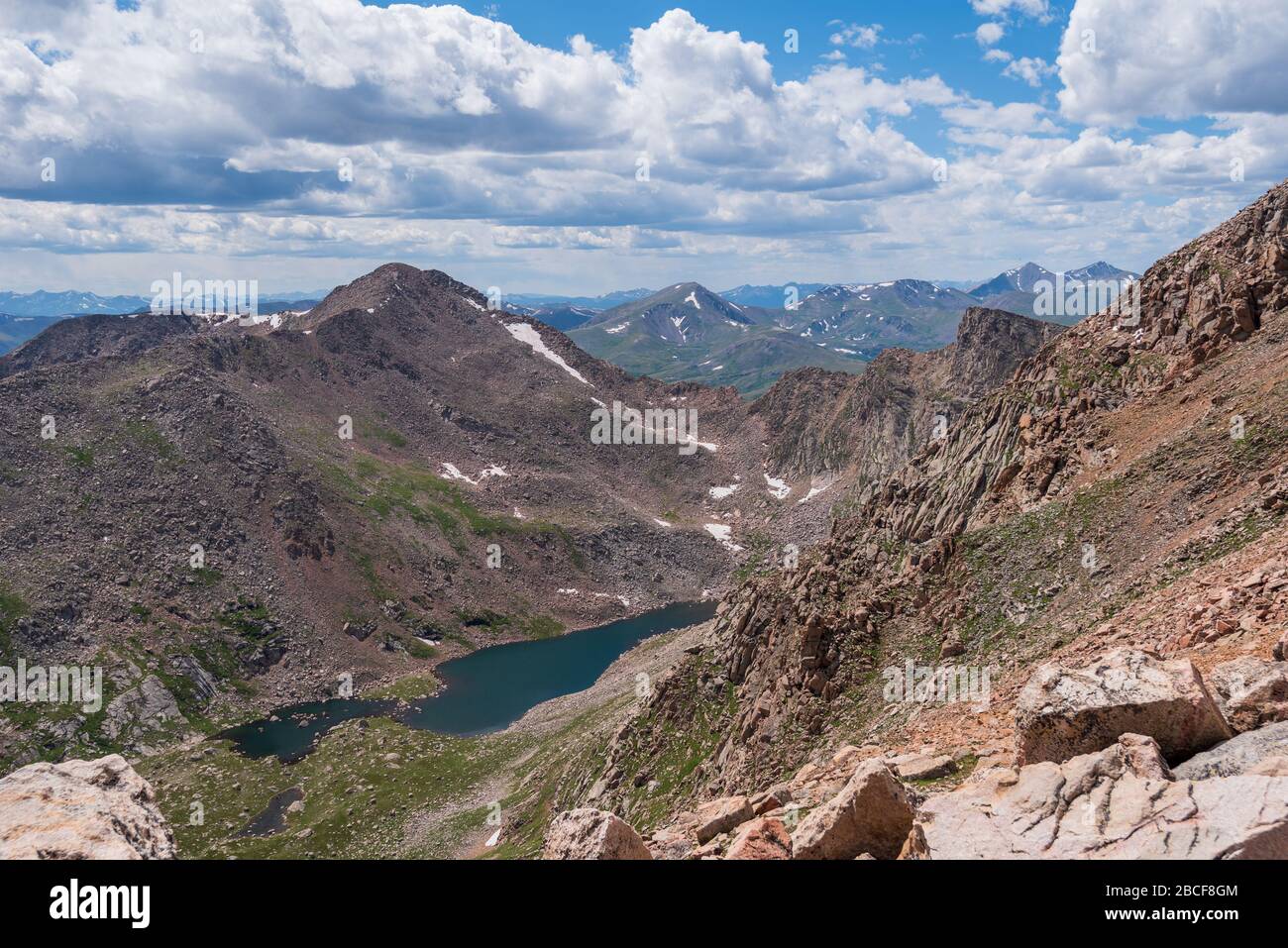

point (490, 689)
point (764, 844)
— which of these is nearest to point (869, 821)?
point (764, 844)

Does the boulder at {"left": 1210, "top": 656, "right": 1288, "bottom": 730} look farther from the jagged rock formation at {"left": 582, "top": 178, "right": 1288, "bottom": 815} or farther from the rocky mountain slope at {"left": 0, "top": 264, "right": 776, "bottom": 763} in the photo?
the rocky mountain slope at {"left": 0, "top": 264, "right": 776, "bottom": 763}

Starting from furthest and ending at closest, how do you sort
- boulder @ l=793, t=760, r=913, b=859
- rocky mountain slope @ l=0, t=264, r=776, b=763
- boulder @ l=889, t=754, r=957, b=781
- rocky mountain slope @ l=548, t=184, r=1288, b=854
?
rocky mountain slope @ l=0, t=264, r=776, b=763 < rocky mountain slope @ l=548, t=184, r=1288, b=854 < boulder @ l=889, t=754, r=957, b=781 < boulder @ l=793, t=760, r=913, b=859

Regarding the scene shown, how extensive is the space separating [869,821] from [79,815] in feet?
47.8

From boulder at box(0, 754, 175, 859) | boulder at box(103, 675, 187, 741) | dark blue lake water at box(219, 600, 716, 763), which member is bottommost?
dark blue lake water at box(219, 600, 716, 763)

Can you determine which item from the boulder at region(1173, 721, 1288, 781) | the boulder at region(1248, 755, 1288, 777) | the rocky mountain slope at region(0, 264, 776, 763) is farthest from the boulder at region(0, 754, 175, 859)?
the rocky mountain slope at region(0, 264, 776, 763)

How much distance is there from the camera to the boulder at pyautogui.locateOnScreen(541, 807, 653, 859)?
56.2 ft

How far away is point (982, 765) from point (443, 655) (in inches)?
5322

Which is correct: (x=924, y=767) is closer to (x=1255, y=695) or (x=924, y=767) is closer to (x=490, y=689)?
(x=1255, y=695)

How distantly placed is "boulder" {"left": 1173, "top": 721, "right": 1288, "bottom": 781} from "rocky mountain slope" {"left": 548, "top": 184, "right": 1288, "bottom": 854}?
7.05 m

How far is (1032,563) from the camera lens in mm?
46531

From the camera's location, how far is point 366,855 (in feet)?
241

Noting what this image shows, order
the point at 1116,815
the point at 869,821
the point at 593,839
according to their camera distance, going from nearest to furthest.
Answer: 1. the point at 1116,815
2. the point at 869,821
3. the point at 593,839

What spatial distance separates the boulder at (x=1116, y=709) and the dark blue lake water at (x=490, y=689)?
4149 inches

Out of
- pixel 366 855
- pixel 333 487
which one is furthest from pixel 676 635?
pixel 333 487
